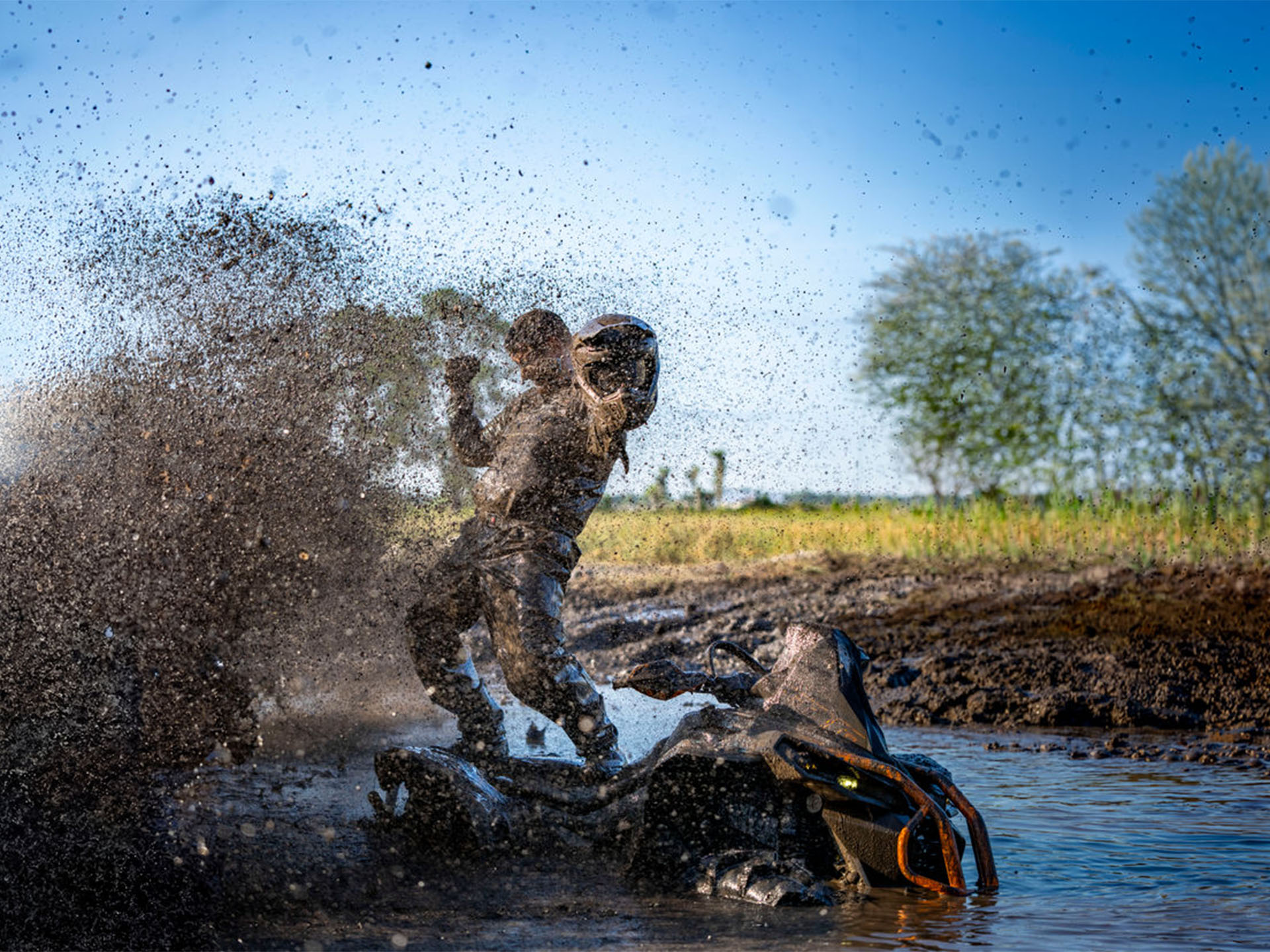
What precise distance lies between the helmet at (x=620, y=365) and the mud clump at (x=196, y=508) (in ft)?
4.50

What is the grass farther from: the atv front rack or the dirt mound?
the atv front rack

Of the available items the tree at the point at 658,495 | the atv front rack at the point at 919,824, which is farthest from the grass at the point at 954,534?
the atv front rack at the point at 919,824

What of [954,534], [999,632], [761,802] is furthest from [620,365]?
[954,534]

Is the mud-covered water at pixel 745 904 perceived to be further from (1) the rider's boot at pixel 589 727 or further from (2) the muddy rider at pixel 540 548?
(2) the muddy rider at pixel 540 548

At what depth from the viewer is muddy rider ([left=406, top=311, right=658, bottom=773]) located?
527 centimetres

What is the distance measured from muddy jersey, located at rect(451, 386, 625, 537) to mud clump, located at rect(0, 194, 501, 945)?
1.01 m

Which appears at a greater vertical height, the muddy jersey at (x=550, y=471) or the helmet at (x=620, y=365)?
the helmet at (x=620, y=365)

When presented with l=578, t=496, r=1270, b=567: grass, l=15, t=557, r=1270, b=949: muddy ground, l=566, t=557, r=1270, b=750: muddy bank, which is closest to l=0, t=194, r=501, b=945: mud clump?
l=15, t=557, r=1270, b=949: muddy ground

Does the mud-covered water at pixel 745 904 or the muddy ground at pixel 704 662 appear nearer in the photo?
the mud-covered water at pixel 745 904

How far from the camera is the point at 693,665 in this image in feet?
35.7

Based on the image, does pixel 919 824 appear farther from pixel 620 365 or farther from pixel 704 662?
pixel 704 662

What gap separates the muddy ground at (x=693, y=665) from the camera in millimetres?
4195

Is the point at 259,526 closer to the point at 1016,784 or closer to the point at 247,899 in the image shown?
the point at 247,899

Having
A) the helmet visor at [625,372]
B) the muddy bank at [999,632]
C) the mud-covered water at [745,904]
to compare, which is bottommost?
the mud-covered water at [745,904]
